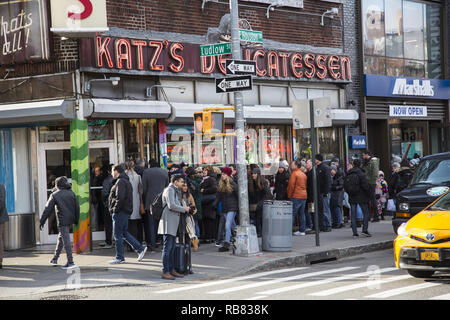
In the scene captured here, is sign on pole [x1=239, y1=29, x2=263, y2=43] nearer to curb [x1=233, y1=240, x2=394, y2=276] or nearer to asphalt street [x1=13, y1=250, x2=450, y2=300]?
curb [x1=233, y1=240, x2=394, y2=276]

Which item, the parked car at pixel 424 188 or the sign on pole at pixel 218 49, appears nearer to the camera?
the parked car at pixel 424 188

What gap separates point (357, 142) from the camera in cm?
2275

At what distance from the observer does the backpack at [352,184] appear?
640 inches

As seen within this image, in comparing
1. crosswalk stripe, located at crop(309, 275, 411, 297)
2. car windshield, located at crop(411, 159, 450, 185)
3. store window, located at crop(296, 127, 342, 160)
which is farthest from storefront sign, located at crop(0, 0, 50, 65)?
crosswalk stripe, located at crop(309, 275, 411, 297)

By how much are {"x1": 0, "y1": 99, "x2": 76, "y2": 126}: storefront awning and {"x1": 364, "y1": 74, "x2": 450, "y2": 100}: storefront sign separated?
1160 cm

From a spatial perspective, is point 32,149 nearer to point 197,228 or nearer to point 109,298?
point 197,228

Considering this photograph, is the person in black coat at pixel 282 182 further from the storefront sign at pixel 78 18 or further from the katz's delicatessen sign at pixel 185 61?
the storefront sign at pixel 78 18

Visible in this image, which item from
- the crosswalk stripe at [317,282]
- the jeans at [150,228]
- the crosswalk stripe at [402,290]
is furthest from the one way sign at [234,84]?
the crosswalk stripe at [402,290]

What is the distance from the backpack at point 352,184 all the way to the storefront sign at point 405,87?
7.49 m

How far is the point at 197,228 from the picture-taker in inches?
628

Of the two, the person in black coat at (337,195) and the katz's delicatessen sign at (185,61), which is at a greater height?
the katz's delicatessen sign at (185,61)

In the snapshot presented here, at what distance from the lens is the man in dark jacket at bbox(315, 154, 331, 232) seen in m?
17.7

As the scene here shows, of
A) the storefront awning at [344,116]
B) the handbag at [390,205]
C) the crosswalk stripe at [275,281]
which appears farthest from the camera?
the storefront awning at [344,116]
